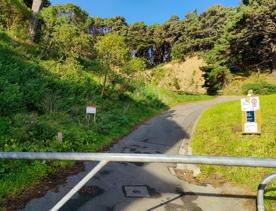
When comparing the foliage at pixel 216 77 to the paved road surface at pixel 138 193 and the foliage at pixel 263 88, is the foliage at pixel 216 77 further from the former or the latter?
the paved road surface at pixel 138 193

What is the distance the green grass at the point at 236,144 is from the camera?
9164 millimetres

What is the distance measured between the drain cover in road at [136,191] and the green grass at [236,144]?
236cm

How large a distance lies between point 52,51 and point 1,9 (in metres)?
4.73

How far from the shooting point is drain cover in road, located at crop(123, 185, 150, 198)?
8.04 metres

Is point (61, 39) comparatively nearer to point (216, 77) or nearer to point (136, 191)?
point (136, 191)

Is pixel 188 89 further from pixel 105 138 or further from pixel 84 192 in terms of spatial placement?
pixel 84 192

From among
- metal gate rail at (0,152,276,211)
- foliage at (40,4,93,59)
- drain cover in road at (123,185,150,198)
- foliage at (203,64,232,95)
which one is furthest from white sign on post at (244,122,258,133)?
foliage at (203,64,232,95)

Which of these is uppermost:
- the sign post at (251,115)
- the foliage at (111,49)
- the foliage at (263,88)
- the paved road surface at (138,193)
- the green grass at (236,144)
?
the foliage at (111,49)

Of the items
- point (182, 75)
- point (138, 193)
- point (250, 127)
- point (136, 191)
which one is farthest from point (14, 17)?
point (182, 75)

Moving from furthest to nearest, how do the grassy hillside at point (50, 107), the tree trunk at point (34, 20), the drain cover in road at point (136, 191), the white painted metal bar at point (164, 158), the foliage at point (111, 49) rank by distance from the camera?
the tree trunk at point (34, 20) → the foliage at point (111, 49) → the grassy hillside at point (50, 107) → the drain cover in road at point (136, 191) → the white painted metal bar at point (164, 158)

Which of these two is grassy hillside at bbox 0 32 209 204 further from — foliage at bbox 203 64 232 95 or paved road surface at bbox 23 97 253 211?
foliage at bbox 203 64 232 95

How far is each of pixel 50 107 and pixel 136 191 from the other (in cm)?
887

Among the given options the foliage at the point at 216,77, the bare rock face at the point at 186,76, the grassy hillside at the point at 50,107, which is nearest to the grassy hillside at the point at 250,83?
the foliage at the point at 216,77

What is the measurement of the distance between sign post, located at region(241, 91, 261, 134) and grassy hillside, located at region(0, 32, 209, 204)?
5.79 m
